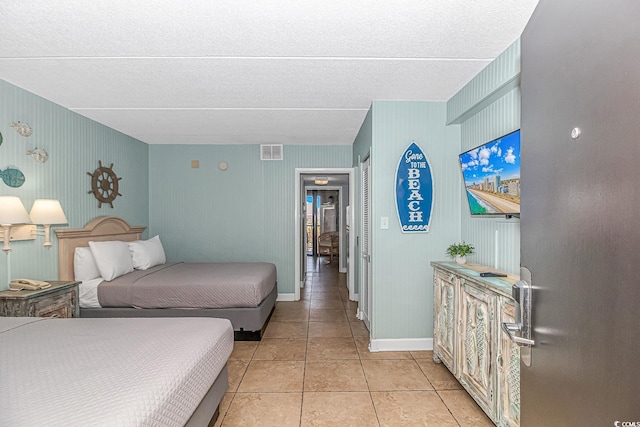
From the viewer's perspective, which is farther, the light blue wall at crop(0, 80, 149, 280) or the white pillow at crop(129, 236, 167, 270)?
the white pillow at crop(129, 236, 167, 270)

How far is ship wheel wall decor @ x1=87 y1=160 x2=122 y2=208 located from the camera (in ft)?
13.5

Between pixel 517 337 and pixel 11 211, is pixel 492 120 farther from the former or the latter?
pixel 11 211

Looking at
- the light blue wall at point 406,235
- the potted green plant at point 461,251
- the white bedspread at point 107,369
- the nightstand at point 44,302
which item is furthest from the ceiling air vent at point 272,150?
the white bedspread at point 107,369

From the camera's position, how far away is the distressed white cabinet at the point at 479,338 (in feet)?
6.34

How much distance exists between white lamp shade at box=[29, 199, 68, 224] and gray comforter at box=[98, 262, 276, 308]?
2.65 ft

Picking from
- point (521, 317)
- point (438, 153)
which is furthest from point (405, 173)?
point (521, 317)

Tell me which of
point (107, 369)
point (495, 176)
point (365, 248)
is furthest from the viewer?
point (365, 248)

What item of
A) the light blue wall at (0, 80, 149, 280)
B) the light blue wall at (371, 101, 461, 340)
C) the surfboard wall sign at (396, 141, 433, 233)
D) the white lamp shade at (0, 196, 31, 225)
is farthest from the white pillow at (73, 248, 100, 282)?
the surfboard wall sign at (396, 141, 433, 233)

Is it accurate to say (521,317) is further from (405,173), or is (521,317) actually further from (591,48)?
(405,173)

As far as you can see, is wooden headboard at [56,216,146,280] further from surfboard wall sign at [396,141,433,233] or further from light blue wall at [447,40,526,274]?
light blue wall at [447,40,526,274]

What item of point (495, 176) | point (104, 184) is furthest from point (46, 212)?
point (495, 176)

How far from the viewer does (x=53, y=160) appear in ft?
11.3

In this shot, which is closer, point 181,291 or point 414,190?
point 414,190

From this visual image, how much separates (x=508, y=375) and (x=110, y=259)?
3812 mm
